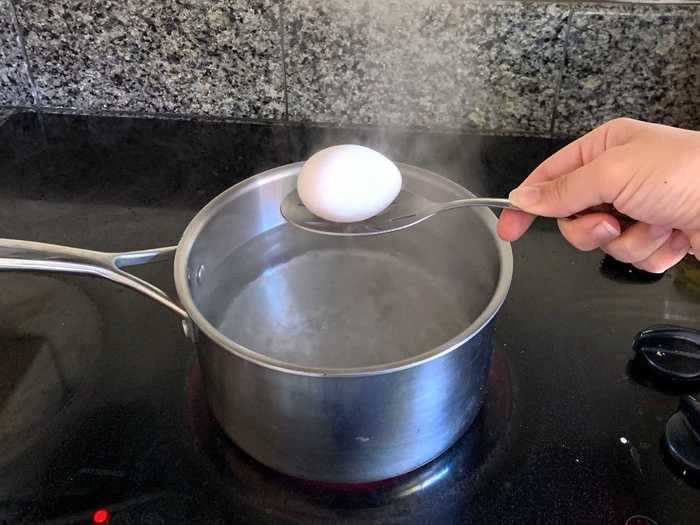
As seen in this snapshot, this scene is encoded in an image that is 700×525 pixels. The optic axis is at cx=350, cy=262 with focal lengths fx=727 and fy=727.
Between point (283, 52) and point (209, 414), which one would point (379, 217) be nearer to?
point (209, 414)

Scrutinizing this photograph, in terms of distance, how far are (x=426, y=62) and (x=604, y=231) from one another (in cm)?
44

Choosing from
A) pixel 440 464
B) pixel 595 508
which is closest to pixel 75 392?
pixel 440 464

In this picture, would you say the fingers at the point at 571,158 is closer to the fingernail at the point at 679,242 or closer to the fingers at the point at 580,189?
the fingers at the point at 580,189

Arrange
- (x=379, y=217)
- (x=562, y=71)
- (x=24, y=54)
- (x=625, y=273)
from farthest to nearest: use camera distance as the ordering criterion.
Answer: (x=24, y=54) → (x=562, y=71) → (x=625, y=273) → (x=379, y=217)

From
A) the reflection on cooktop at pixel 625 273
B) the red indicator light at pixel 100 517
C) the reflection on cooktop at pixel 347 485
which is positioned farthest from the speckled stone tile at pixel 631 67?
the red indicator light at pixel 100 517

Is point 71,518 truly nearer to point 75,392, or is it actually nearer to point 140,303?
point 75,392

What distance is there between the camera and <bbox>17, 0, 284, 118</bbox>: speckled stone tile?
3.41ft

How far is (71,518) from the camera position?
2.11 feet

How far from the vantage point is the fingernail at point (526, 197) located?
678 millimetres

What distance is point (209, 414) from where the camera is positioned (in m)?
0.74

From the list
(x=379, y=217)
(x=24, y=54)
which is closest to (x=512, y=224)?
(x=379, y=217)

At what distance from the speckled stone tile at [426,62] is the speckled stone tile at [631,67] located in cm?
3

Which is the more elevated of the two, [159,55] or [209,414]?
[159,55]

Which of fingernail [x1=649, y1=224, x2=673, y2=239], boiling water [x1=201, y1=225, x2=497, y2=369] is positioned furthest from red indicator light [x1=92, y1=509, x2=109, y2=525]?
fingernail [x1=649, y1=224, x2=673, y2=239]
